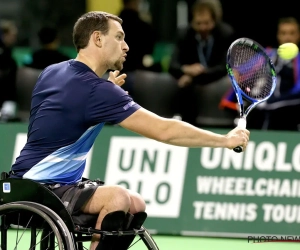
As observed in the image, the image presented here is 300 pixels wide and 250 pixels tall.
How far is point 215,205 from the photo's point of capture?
8570mm

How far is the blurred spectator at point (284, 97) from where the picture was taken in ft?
31.1

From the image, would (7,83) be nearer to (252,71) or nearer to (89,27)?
(252,71)

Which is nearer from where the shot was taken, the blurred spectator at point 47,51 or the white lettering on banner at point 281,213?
the white lettering on banner at point 281,213

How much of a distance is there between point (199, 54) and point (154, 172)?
195 centimetres

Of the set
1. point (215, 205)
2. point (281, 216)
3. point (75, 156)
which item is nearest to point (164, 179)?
point (215, 205)

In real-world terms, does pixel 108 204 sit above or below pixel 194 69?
below

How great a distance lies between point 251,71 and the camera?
6125 mm

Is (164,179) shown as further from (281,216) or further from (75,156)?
(75,156)

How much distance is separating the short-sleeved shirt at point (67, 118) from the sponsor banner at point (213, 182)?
121 inches

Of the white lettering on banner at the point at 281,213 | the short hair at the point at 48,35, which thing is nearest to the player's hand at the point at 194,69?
the short hair at the point at 48,35

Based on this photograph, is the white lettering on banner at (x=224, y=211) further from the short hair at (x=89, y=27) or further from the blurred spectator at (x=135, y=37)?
the short hair at (x=89, y=27)

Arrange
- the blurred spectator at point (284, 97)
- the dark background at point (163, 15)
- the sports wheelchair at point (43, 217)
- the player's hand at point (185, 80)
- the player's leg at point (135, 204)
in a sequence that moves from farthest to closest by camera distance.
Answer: the dark background at point (163, 15) < the player's hand at point (185, 80) < the blurred spectator at point (284, 97) < the player's leg at point (135, 204) < the sports wheelchair at point (43, 217)

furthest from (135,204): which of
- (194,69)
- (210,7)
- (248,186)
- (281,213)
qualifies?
(210,7)

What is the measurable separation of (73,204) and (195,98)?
4898mm
